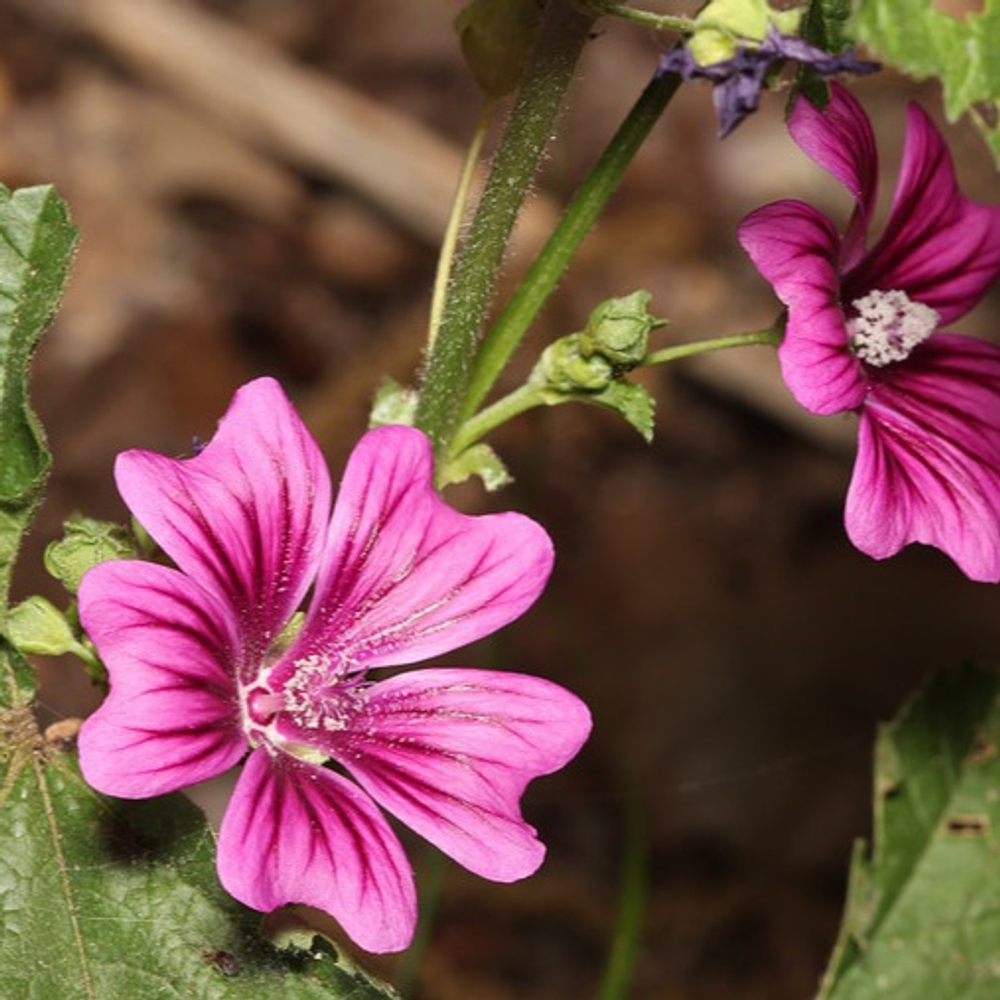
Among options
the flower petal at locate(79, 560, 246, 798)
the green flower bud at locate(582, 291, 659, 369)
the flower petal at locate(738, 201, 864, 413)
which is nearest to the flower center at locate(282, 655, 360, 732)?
the flower petal at locate(79, 560, 246, 798)

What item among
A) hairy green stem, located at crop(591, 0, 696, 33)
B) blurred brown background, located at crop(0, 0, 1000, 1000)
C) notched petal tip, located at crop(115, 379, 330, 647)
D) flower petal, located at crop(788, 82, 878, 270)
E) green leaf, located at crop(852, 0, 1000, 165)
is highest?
green leaf, located at crop(852, 0, 1000, 165)

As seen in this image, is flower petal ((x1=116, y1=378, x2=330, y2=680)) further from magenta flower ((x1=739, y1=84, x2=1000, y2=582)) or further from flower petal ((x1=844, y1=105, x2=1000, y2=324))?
flower petal ((x1=844, y1=105, x2=1000, y2=324))

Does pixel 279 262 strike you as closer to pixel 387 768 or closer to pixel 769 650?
pixel 769 650

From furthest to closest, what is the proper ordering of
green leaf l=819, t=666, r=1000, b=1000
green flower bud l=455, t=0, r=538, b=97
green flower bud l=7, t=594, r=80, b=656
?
1. green leaf l=819, t=666, r=1000, b=1000
2. green flower bud l=455, t=0, r=538, b=97
3. green flower bud l=7, t=594, r=80, b=656

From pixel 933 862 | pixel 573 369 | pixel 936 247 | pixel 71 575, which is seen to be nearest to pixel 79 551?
pixel 71 575

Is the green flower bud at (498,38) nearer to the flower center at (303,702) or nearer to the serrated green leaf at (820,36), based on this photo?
the serrated green leaf at (820,36)

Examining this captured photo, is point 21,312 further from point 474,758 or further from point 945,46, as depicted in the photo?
point 945,46
